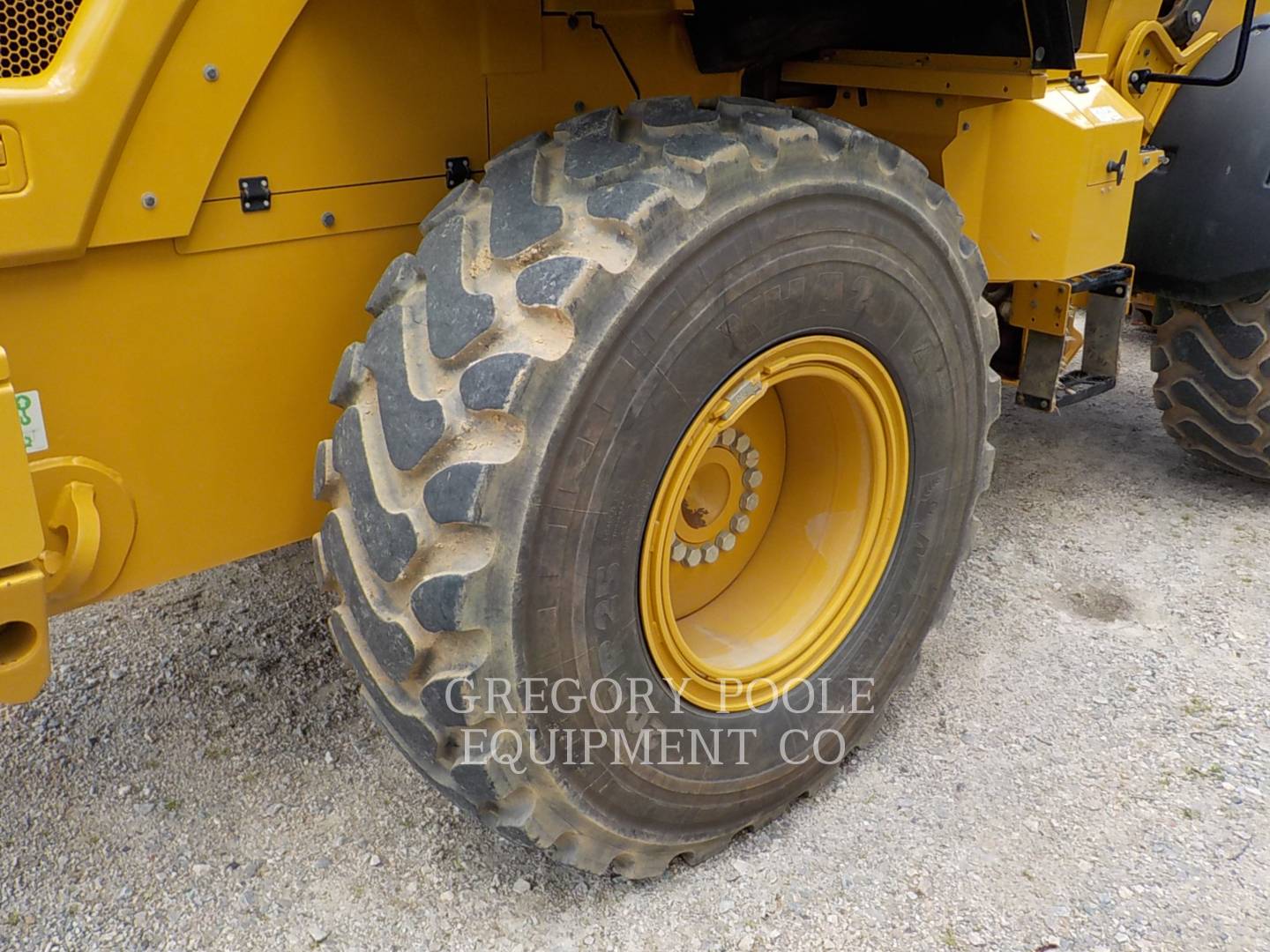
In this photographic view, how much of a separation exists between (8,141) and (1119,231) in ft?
8.12

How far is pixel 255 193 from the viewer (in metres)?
1.70

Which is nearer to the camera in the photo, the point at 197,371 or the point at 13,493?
the point at 13,493

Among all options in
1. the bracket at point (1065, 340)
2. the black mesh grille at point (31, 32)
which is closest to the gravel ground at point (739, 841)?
the bracket at point (1065, 340)

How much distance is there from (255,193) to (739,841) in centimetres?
146

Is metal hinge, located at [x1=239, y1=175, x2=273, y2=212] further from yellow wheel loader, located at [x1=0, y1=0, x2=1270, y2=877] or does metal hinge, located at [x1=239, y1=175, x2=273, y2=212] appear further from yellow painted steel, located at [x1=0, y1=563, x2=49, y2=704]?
yellow painted steel, located at [x1=0, y1=563, x2=49, y2=704]

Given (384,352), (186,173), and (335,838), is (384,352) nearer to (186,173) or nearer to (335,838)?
(186,173)

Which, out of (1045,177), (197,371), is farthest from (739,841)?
(1045,177)

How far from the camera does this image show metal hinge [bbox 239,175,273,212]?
169 centimetres

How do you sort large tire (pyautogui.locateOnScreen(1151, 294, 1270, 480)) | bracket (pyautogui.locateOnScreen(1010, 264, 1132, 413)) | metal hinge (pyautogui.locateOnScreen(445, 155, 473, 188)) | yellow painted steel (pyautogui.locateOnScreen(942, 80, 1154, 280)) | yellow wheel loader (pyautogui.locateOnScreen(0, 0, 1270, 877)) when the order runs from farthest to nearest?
large tire (pyautogui.locateOnScreen(1151, 294, 1270, 480)) → bracket (pyautogui.locateOnScreen(1010, 264, 1132, 413)) → yellow painted steel (pyautogui.locateOnScreen(942, 80, 1154, 280)) → metal hinge (pyautogui.locateOnScreen(445, 155, 473, 188)) → yellow wheel loader (pyautogui.locateOnScreen(0, 0, 1270, 877))

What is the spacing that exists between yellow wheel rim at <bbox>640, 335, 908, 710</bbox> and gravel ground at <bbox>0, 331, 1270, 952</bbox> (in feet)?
1.24

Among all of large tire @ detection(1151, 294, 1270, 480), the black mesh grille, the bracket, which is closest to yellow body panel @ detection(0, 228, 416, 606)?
the black mesh grille

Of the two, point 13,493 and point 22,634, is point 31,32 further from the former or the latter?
point 22,634

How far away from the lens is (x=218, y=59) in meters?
1.57

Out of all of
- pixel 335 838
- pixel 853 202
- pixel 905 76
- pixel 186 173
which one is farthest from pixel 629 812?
pixel 905 76
